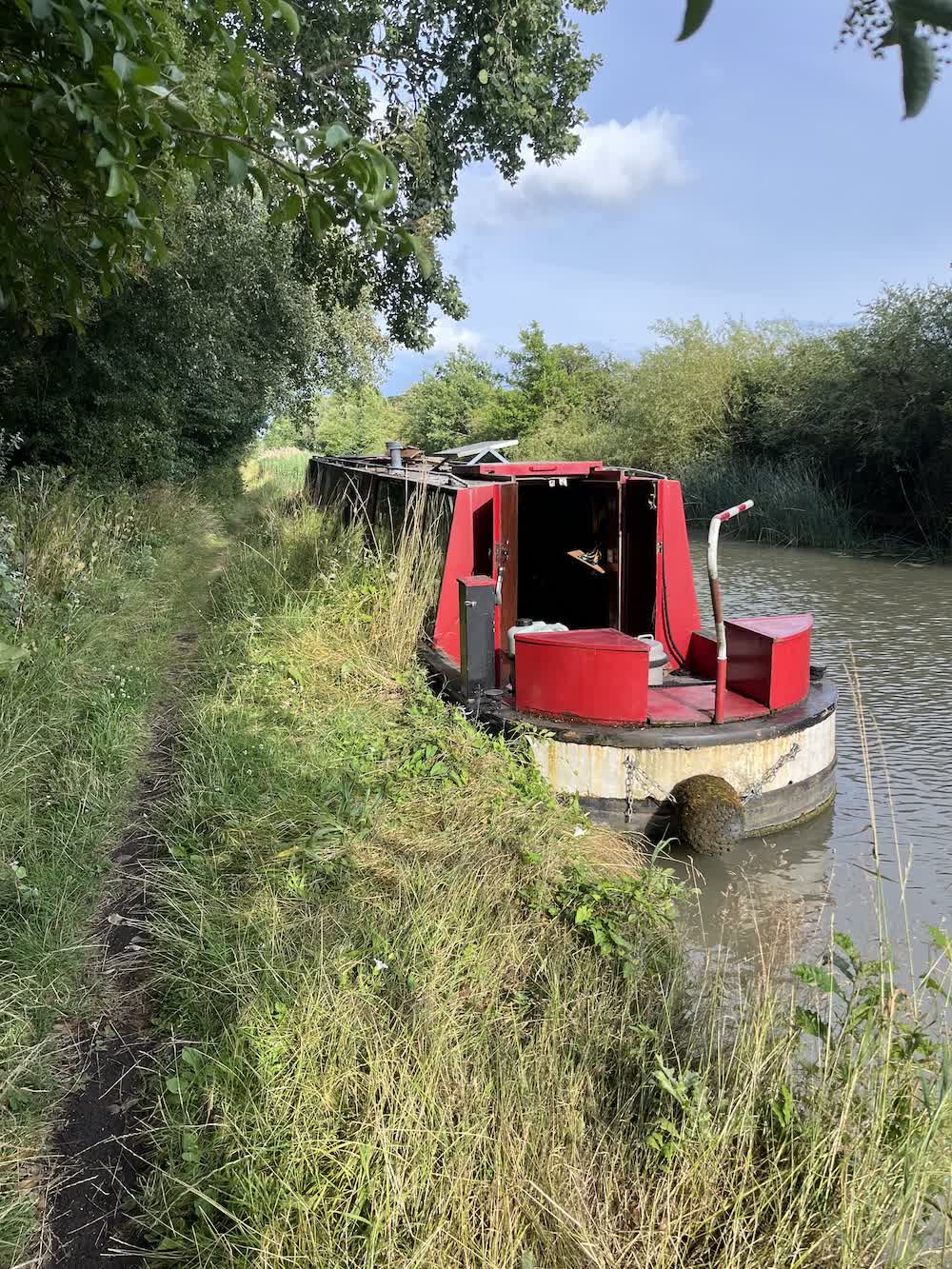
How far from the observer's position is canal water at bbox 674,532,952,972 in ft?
16.5

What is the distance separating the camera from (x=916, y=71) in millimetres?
813

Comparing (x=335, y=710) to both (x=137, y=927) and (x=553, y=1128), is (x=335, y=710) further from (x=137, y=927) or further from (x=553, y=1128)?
(x=553, y=1128)

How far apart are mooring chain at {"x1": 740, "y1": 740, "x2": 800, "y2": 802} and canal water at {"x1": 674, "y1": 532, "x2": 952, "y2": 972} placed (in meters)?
0.38

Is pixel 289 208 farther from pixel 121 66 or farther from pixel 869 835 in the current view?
pixel 869 835

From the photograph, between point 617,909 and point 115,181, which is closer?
point 115,181

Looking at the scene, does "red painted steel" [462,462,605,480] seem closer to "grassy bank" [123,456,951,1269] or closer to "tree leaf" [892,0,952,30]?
"grassy bank" [123,456,951,1269]

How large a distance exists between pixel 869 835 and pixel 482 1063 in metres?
4.71

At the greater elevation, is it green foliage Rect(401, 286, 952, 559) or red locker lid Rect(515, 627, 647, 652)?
green foliage Rect(401, 286, 952, 559)

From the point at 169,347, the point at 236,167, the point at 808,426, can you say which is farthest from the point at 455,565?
the point at 808,426

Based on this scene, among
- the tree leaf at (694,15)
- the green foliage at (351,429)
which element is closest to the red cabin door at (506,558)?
the tree leaf at (694,15)

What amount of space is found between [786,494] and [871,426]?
2517 millimetres

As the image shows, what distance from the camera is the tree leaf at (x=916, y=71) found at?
2.66ft

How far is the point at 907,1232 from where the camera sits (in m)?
1.96

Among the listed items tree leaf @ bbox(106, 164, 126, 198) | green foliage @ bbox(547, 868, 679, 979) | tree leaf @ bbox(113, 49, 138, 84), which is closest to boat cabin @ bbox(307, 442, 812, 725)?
green foliage @ bbox(547, 868, 679, 979)
